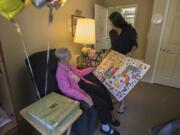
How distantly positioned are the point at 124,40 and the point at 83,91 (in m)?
0.96

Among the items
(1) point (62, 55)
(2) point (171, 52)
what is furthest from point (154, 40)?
(1) point (62, 55)

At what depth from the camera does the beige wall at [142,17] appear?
2936mm

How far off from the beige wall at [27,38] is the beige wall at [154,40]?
1768mm

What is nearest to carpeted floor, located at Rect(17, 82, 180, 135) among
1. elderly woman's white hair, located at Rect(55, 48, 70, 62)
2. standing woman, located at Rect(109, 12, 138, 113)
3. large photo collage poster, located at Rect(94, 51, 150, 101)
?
large photo collage poster, located at Rect(94, 51, 150, 101)

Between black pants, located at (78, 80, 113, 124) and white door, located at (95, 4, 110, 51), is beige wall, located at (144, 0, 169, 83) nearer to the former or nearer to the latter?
white door, located at (95, 4, 110, 51)

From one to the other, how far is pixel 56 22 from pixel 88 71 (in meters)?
0.95

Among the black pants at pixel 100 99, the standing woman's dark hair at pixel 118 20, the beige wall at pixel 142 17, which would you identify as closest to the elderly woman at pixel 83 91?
the black pants at pixel 100 99

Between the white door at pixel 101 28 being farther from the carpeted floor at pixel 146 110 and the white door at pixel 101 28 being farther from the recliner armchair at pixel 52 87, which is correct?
the recliner armchair at pixel 52 87

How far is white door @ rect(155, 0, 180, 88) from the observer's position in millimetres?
2523

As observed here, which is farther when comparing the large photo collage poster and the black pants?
the large photo collage poster

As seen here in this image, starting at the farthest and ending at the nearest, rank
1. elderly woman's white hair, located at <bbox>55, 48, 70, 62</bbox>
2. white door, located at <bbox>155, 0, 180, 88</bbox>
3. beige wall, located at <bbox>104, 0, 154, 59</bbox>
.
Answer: beige wall, located at <bbox>104, 0, 154, 59</bbox> < white door, located at <bbox>155, 0, 180, 88</bbox> < elderly woman's white hair, located at <bbox>55, 48, 70, 62</bbox>

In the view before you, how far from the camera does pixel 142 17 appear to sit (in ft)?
10.0

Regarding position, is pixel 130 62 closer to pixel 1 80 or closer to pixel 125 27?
A: pixel 125 27

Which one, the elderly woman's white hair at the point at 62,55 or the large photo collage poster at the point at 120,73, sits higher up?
the elderly woman's white hair at the point at 62,55
